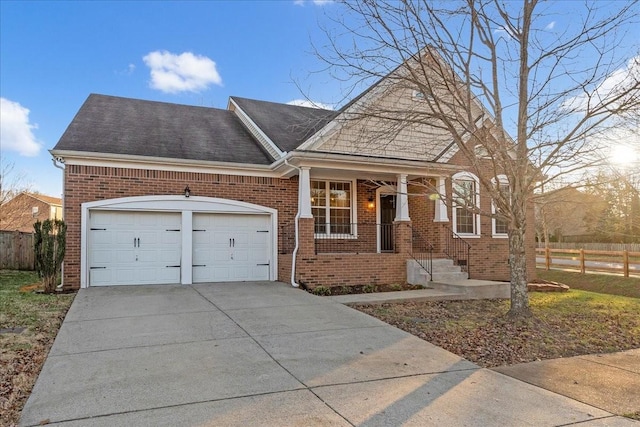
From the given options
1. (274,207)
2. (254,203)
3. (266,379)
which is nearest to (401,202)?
(274,207)

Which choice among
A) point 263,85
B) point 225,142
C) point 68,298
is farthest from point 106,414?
point 263,85

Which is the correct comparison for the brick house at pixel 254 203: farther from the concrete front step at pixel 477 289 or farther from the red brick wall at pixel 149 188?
the concrete front step at pixel 477 289

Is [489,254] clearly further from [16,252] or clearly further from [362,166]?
[16,252]

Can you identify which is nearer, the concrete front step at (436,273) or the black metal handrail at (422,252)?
the concrete front step at (436,273)

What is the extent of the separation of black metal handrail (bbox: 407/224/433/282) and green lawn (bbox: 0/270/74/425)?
819 centimetres

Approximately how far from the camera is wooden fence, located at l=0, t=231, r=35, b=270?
1630 cm

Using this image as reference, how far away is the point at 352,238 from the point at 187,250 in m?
4.68

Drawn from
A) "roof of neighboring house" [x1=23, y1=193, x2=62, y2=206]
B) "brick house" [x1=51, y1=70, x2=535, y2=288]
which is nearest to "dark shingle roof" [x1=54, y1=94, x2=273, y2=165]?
"brick house" [x1=51, y1=70, x2=535, y2=288]

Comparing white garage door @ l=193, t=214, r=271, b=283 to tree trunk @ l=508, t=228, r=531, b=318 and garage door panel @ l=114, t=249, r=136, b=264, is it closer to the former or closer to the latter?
garage door panel @ l=114, t=249, r=136, b=264

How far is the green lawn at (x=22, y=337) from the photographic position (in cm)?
398

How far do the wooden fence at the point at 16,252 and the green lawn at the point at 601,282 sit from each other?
20.4 metres

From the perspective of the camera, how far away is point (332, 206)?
504 inches

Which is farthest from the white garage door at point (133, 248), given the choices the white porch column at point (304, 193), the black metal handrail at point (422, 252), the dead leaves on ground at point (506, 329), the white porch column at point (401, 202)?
the black metal handrail at point (422, 252)

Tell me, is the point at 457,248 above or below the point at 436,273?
above
